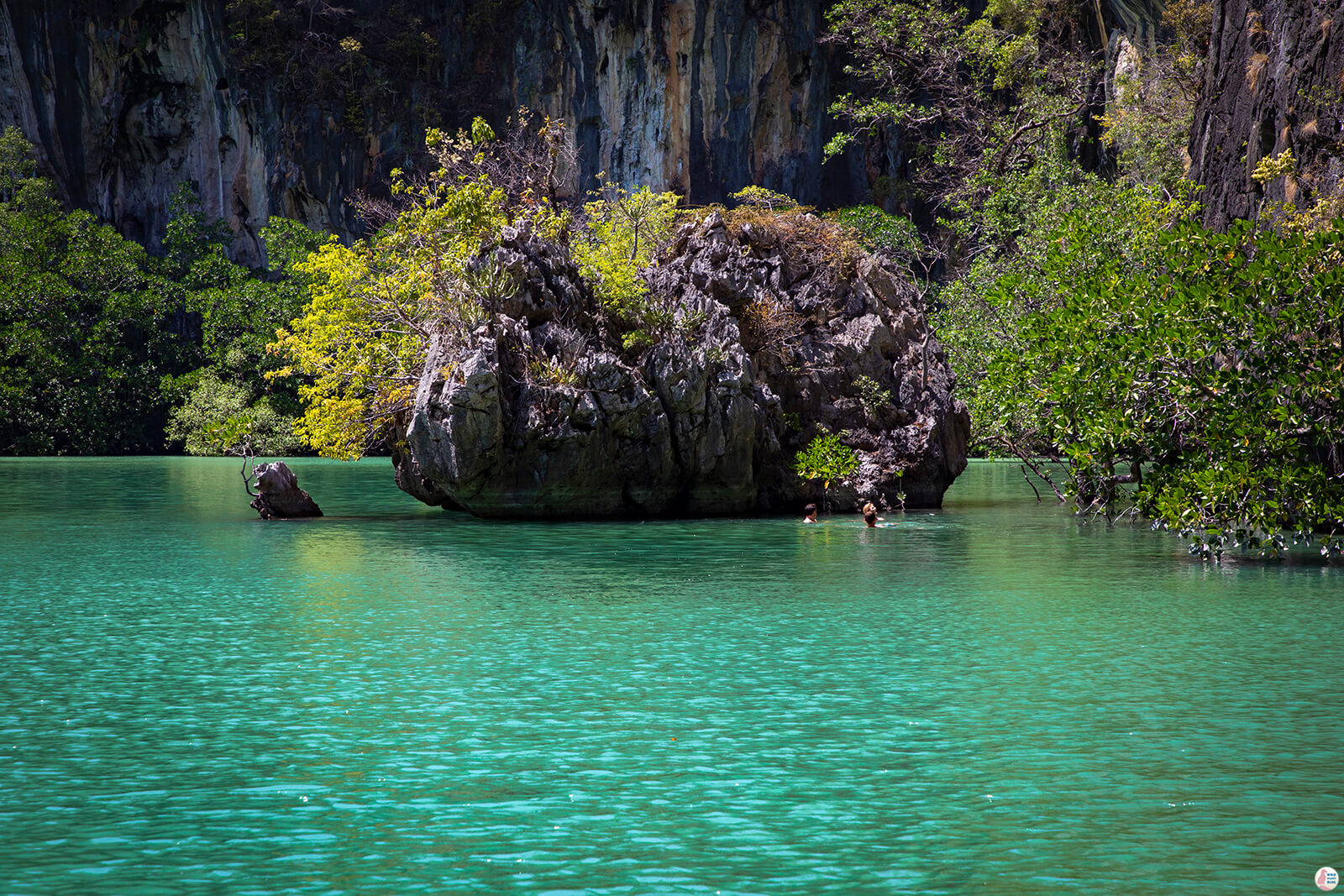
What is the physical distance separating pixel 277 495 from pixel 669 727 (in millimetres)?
16643

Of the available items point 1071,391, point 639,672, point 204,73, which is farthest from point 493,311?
point 204,73

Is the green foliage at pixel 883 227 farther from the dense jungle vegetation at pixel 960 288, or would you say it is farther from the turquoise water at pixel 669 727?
the turquoise water at pixel 669 727

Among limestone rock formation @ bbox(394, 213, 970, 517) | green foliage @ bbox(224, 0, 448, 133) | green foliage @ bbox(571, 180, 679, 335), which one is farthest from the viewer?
green foliage @ bbox(224, 0, 448, 133)

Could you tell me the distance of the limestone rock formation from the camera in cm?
2180

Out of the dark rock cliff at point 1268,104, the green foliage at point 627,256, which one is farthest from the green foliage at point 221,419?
the dark rock cliff at point 1268,104

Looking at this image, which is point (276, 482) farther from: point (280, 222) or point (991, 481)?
point (280, 222)

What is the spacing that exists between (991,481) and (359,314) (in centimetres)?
1814

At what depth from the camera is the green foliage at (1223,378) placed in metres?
15.8

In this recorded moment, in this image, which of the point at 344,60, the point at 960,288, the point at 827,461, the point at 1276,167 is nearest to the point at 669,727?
the point at 1276,167

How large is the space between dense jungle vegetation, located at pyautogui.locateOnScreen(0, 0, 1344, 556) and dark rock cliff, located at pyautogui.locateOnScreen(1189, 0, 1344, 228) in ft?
1.85

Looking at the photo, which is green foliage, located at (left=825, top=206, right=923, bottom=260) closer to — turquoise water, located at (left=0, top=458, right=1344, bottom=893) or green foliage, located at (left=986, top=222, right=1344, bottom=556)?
green foliage, located at (left=986, top=222, right=1344, bottom=556)

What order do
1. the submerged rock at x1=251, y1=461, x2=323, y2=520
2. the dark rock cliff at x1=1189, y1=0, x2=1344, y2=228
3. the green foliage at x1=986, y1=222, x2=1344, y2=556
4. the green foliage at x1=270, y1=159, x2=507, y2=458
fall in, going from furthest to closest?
1. the green foliage at x1=270, y1=159, x2=507, y2=458
2. the submerged rock at x1=251, y1=461, x2=323, y2=520
3. the dark rock cliff at x1=1189, y1=0, x2=1344, y2=228
4. the green foliage at x1=986, y1=222, x2=1344, y2=556

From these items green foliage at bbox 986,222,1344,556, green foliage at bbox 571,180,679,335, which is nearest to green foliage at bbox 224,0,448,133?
green foliage at bbox 571,180,679,335

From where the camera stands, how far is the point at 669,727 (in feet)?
26.8
